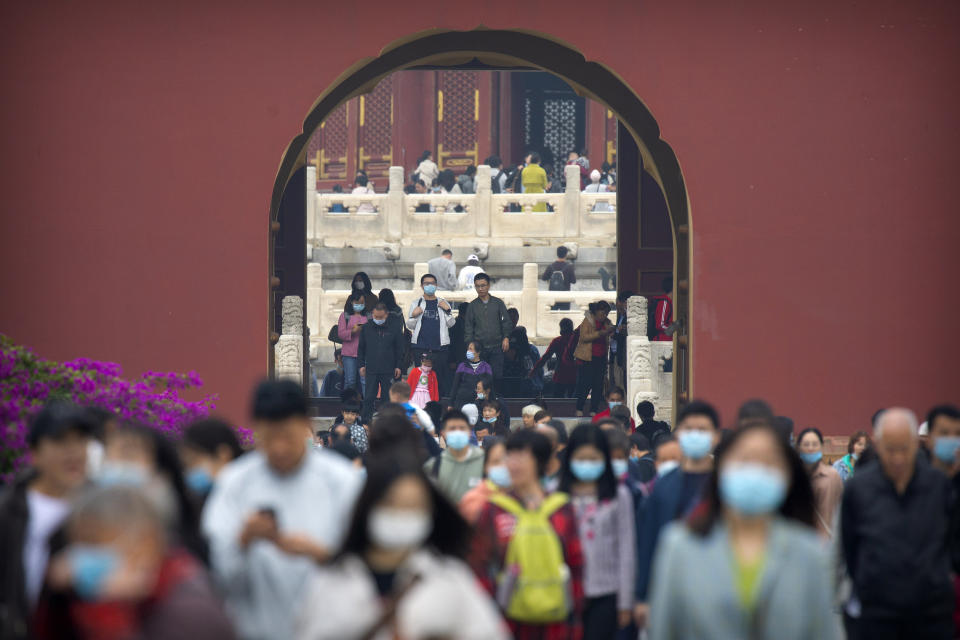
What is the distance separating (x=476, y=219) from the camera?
24469mm

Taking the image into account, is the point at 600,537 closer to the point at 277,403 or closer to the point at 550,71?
the point at 277,403

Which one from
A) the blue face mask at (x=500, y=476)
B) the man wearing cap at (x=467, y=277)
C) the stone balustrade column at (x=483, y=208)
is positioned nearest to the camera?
the blue face mask at (x=500, y=476)

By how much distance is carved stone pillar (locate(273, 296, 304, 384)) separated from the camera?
14.8 metres

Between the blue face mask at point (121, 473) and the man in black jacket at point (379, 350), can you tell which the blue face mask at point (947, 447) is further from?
the man in black jacket at point (379, 350)

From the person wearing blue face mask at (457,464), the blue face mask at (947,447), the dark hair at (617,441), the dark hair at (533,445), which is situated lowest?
the person wearing blue face mask at (457,464)

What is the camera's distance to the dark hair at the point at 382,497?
12.2 ft

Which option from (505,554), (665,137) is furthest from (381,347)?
(505,554)

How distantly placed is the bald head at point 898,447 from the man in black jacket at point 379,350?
891cm

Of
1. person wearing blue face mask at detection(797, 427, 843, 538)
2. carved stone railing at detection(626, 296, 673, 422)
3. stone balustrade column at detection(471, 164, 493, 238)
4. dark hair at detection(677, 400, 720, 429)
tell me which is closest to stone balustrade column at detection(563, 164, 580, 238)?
stone balustrade column at detection(471, 164, 493, 238)

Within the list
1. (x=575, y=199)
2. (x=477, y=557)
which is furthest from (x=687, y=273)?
(x=575, y=199)

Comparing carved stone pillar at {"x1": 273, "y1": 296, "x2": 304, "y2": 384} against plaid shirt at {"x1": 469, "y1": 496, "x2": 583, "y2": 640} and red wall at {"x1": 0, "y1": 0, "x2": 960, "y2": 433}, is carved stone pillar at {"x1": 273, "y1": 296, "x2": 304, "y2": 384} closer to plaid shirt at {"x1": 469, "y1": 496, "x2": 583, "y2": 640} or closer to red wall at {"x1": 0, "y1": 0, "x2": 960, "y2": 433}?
red wall at {"x1": 0, "y1": 0, "x2": 960, "y2": 433}

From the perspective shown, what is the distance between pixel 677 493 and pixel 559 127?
82.6 ft

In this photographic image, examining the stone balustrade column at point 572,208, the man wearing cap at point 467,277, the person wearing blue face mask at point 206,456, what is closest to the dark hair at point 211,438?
the person wearing blue face mask at point 206,456

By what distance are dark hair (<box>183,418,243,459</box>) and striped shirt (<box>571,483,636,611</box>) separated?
153 cm
